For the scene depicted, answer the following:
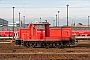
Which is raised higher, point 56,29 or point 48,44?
point 56,29

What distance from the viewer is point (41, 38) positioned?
30641mm

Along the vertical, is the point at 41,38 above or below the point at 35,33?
below

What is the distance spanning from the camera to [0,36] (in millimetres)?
61594

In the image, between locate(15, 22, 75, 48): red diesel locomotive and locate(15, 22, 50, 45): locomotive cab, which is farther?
locate(15, 22, 50, 45): locomotive cab

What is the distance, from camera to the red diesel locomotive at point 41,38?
30531 millimetres

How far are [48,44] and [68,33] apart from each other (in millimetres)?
3784

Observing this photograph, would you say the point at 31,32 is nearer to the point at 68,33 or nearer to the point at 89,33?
the point at 68,33

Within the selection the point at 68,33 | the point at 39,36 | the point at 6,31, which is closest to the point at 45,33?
the point at 39,36

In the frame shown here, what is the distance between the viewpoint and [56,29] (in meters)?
→ 32.2

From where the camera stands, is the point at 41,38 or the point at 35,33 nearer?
the point at 41,38

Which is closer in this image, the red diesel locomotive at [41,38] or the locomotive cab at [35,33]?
the red diesel locomotive at [41,38]

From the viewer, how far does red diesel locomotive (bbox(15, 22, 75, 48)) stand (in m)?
30.5

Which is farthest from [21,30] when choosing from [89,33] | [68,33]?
[89,33]

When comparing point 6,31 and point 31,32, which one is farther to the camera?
point 6,31
